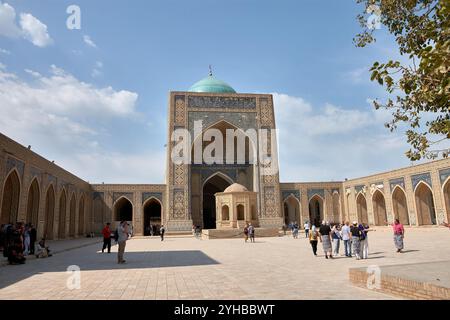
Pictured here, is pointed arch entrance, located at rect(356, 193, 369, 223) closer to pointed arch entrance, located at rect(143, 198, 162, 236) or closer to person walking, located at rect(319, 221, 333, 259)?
pointed arch entrance, located at rect(143, 198, 162, 236)

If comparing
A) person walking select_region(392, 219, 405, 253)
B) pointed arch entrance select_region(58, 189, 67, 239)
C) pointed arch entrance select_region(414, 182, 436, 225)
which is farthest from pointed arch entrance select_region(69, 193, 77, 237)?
pointed arch entrance select_region(414, 182, 436, 225)

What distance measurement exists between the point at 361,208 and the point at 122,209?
18835 millimetres

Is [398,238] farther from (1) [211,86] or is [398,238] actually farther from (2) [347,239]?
(1) [211,86]

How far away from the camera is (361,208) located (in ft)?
89.2

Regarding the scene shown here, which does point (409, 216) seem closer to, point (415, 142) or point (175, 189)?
point (175, 189)

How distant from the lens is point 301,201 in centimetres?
2767

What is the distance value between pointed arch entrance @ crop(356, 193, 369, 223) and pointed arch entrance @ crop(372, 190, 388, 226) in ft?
4.64

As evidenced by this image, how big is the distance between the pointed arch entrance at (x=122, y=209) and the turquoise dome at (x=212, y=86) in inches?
419

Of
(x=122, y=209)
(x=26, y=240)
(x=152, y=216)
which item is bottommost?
(x=26, y=240)

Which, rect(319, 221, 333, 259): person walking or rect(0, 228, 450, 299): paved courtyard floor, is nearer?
rect(0, 228, 450, 299): paved courtyard floor

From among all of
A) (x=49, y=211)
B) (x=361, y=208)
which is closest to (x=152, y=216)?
(x=49, y=211)

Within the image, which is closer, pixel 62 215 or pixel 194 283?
pixel 194 283

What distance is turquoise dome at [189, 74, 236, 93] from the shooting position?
2895 centimetres
